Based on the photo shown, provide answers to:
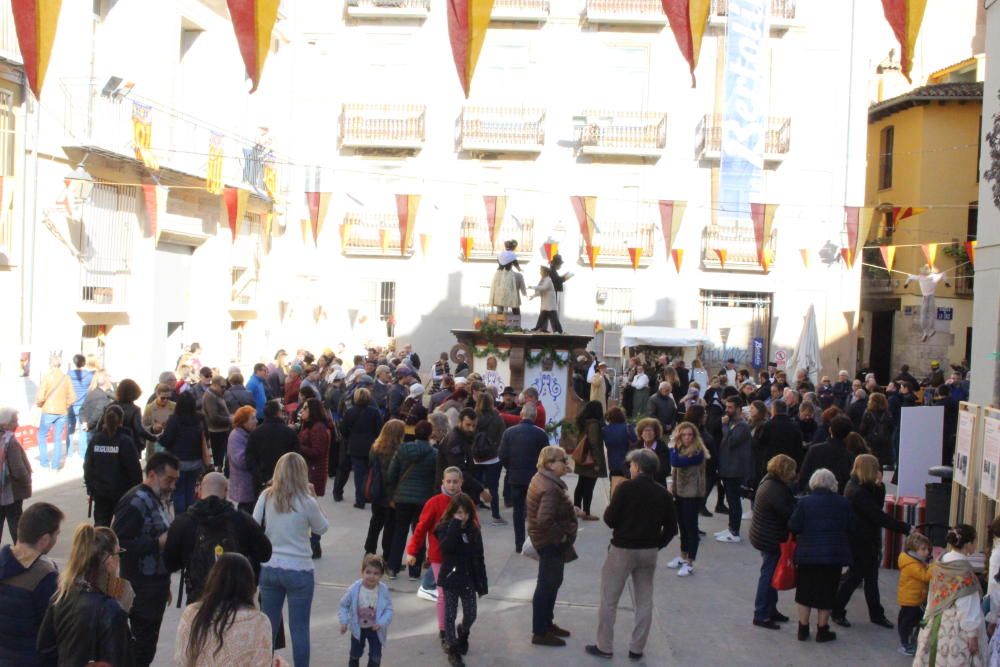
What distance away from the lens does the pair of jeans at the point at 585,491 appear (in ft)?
36.0

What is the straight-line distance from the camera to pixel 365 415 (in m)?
11.1

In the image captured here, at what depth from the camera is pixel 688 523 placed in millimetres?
9703

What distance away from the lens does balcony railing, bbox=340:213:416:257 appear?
27797mm

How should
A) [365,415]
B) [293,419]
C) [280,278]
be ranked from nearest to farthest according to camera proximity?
[365,415]
[293,419]
[280,278]

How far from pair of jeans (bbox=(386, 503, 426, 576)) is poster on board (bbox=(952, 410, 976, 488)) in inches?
192

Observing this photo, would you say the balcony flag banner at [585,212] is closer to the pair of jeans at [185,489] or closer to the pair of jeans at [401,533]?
the pair of jeans at [185,489]

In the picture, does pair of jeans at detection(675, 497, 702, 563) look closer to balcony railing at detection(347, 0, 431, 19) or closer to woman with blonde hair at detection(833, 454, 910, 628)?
woman with blonde hair at detection(833, 454, 910, 628)

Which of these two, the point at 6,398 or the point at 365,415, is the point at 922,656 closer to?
the point at 365,415

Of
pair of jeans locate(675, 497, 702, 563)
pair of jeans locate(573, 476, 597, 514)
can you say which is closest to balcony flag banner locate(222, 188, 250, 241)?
pair of jeans locate(573, 476, 597, 514)

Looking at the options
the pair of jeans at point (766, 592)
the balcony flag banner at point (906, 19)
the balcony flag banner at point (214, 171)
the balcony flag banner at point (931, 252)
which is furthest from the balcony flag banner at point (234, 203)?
the balcony flag banner at point (931, 252)

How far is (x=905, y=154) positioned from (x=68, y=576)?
30.2 metres

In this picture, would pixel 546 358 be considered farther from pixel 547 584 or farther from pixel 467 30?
pixel 547 584

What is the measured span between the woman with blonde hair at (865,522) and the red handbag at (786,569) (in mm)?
529

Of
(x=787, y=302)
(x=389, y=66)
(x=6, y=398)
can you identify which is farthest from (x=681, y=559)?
(x=389, y=66)
